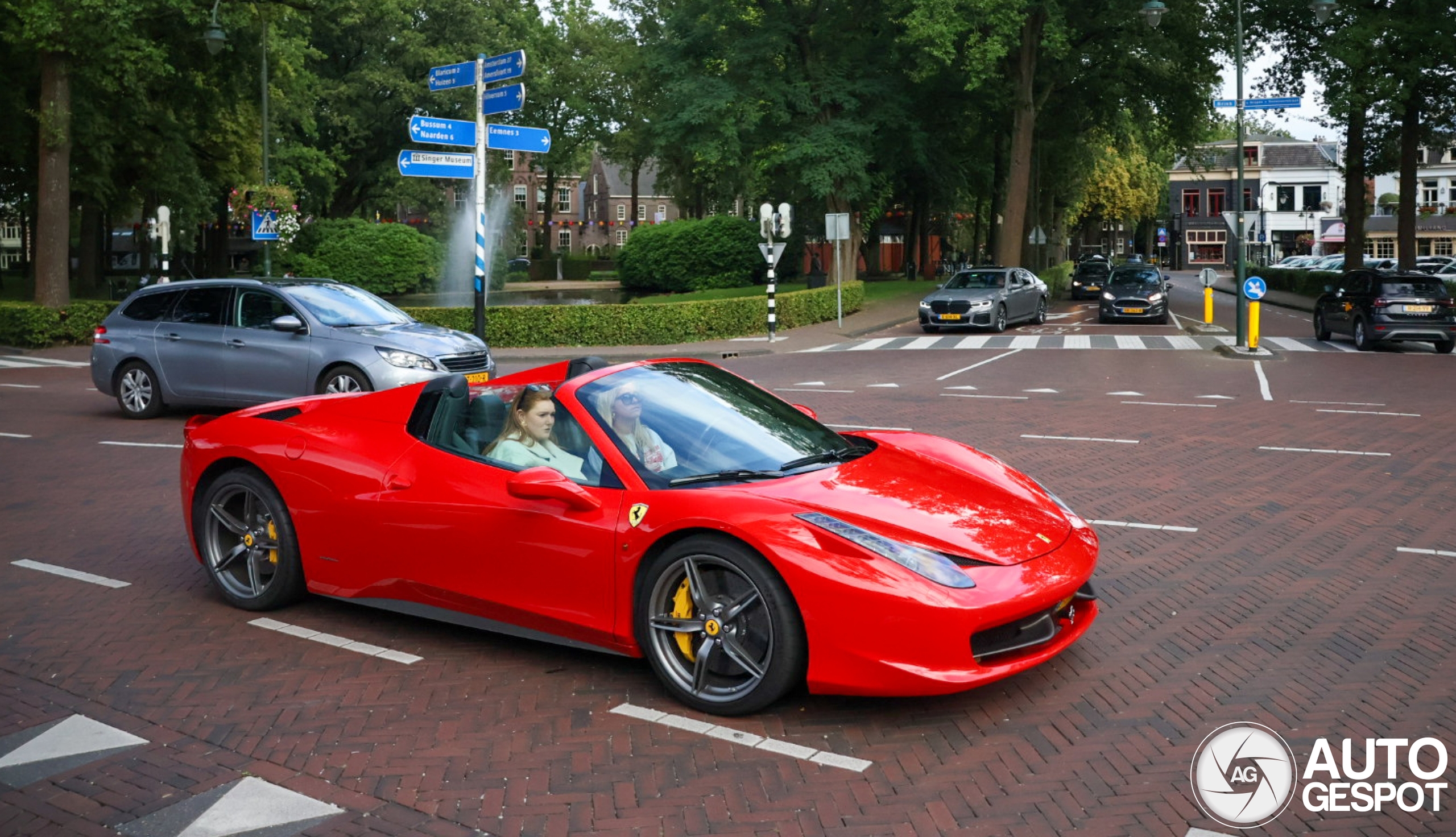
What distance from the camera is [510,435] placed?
5.70 meters

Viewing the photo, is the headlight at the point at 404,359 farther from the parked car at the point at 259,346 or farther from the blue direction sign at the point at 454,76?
the blue direction sign at the point at 454,76

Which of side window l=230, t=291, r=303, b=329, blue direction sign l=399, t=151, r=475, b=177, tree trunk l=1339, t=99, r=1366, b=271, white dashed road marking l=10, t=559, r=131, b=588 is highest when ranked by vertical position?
tree trunk l=1339, t=99, r=1366, b=271

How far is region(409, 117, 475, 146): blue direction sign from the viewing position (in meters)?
16.3

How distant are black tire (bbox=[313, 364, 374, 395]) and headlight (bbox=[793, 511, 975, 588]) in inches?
378

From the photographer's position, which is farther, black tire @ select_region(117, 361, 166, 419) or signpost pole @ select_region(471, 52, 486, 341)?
signpost pole @ select_region(471, 52, 486, 341)

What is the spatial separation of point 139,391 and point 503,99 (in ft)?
18.3

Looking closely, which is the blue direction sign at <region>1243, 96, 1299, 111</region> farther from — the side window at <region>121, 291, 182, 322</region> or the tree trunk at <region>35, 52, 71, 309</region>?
the tree trunk at <region>35, 52, 71, 309</region>

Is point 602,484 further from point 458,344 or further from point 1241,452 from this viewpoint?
point 458,344

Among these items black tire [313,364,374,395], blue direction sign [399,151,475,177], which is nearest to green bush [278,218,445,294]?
blue direction sign [399,151,475,177]

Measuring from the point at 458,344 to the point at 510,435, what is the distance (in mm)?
8775

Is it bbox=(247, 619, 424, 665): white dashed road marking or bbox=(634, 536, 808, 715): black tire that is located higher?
bbox=(634, 536, 808, 715): black tire

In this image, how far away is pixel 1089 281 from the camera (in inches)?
1866

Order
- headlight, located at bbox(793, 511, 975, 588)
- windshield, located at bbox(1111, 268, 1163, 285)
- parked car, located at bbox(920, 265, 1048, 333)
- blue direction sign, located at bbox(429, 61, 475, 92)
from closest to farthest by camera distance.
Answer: headlight, located at bbox(793, 511, 975, 588), blue direction sign, located at bbox(429, 61, 475, 92), parked car, located at bbox(920, 265, 1048, 333), windshield, located at bbox(1111, 268, 1163, 285)

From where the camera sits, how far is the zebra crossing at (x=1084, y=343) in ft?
85.7
